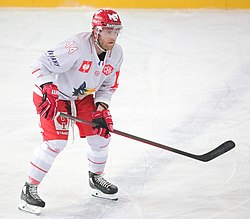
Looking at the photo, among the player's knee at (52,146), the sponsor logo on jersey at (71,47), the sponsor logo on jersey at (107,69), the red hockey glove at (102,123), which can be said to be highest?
the sponsor logo on jersey at (71,47)

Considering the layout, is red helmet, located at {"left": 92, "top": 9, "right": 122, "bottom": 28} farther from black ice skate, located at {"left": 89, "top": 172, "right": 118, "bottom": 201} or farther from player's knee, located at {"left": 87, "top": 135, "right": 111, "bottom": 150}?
black ice skate, located at {"left": 89, "top": 172, "right": 118, "bottom": 201}

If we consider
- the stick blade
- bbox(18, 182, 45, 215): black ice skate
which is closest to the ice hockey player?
bbox(18, 182, 45, 215): black ice skate

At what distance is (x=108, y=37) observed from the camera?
341 cm

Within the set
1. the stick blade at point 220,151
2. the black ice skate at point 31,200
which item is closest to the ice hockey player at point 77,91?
the black ice skate at point 31,200

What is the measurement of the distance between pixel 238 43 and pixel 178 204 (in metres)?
2.92

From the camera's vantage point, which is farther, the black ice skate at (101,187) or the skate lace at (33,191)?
the black ice skate at (101,187)

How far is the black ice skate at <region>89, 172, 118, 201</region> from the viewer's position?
12.0 ft

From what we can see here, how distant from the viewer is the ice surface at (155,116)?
3619mm

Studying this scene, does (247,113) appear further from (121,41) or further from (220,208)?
(121,41)

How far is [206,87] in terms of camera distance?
5.33 metres

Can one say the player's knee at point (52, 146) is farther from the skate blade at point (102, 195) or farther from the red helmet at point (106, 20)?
the red helmet at point (106, 20)

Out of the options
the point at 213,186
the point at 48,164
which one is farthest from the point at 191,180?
the point at 48,164

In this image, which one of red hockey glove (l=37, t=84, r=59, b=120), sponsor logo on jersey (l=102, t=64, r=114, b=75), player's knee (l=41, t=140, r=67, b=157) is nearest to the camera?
red hockey glove (l=37, t=84, r=59, b=120)

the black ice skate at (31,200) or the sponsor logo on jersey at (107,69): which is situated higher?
the sponsor logo on jersey at (107,69)
